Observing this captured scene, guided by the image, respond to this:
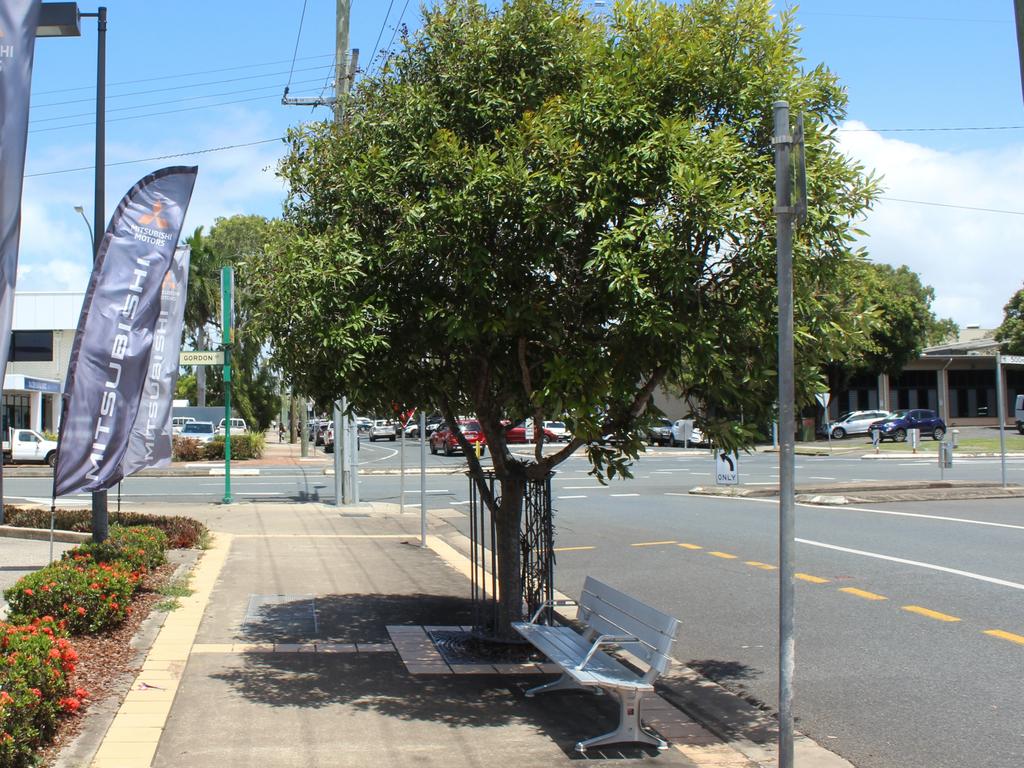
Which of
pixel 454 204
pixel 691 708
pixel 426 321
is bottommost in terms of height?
pixel 691 708

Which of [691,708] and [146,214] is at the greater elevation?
[146,214]

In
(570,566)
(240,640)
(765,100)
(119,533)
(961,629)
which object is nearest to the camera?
(765,100)

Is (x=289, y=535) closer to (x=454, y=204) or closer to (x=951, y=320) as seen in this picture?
(x=454, y=204)

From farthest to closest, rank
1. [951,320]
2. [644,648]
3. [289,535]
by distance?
[951,320] < [289,535] < [644,648]

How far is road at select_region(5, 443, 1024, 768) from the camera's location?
664cm

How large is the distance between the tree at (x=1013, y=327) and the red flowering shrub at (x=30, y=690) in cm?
6254

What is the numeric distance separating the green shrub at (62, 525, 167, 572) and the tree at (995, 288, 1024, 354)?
58632 millimetres

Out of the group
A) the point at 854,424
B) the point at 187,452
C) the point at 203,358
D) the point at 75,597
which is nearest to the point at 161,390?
the point at 75,597

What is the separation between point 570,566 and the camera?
13.3 meters

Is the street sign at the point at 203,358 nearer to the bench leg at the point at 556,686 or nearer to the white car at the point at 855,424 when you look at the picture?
the bench leg at the point at 556,686

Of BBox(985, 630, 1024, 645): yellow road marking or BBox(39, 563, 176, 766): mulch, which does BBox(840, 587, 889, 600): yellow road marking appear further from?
BBox(39, 563, 176, 766): mulch

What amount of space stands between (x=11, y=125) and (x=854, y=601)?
8910 mm

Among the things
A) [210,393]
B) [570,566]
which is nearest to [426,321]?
[570,566]

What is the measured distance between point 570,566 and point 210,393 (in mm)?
62386
